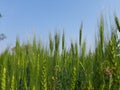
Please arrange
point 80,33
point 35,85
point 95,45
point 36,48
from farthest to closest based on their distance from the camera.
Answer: point 80,33 < point 36,48 < point 95,45 < point 35,85

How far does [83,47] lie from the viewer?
3121 mm

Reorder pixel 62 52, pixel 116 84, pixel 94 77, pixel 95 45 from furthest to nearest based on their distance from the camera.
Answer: pixel 62 52, pixel 95 45, pixel 94 77, pixel 116 84

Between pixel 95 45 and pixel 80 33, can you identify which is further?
pixel 80 33

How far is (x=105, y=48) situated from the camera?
6.98 feet

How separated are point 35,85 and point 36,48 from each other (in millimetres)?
860

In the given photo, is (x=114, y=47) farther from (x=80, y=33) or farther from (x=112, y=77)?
(x=80, y=33)

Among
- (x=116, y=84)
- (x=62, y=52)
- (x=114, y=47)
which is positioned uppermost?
(x=62, y=52)

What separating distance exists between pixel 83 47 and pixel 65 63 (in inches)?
10.6

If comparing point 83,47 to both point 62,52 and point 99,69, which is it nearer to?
point 62,52

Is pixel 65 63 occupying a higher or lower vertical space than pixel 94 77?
higher

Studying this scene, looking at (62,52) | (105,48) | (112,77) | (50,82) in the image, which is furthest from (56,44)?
(112,77)

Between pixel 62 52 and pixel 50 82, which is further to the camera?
pixel 62 52

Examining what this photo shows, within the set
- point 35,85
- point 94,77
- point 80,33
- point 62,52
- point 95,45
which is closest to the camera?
point 35,85

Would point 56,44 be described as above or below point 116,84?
above
